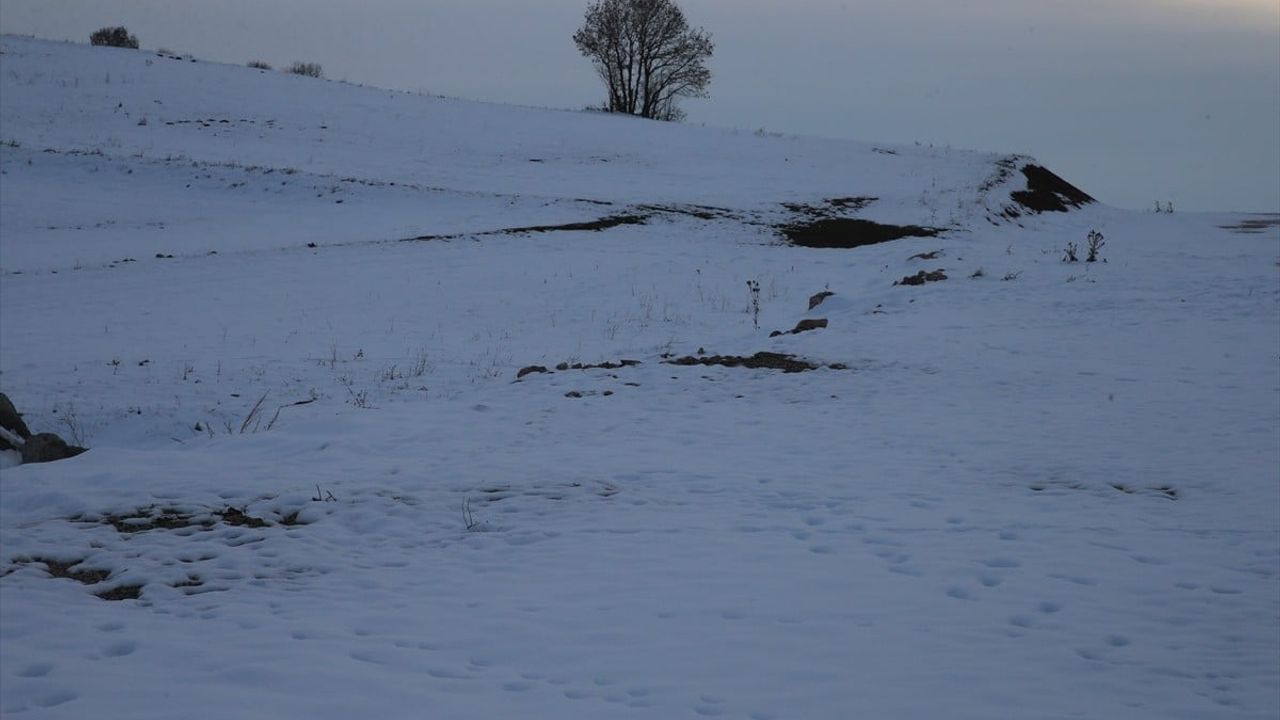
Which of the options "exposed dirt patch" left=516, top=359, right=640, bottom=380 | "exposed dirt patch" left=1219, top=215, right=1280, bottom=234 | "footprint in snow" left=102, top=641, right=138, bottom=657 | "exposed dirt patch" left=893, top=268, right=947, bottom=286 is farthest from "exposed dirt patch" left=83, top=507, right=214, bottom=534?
"exposed dirt patch" left=1219, top=215, right=1280, bottom=234

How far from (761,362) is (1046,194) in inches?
1171

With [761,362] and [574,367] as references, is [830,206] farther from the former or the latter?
[574,367]

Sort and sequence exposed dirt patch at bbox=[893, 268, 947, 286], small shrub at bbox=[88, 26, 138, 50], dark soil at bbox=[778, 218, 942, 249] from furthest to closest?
small shrub at bbox=[88, 26, 138, 50] < dark soil at bbox=[778, 218, 942, 249] < exposed dirt patch at bbox=[893, 268, 947, 286]

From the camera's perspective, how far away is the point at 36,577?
22.4 feet

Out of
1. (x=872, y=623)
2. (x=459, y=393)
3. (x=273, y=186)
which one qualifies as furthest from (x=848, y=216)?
(x=872, y=623)

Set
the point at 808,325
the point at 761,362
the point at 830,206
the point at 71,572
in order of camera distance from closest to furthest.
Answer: the point at 71,572
the point at 761,362
the point at 808,325
the point at 830,206

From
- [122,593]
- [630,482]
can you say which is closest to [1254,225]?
[630,482]

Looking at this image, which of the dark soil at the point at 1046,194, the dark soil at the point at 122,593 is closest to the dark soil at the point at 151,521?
the dark soil at the point at 122,593

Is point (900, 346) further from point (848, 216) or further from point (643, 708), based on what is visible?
point (848, 216)

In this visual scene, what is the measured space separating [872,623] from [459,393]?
307 inches

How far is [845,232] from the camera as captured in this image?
29391mm

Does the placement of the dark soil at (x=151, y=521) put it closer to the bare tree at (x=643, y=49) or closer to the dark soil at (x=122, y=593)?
the dark soil at (x=122, y=593)

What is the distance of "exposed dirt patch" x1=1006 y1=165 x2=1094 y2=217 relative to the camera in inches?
1427

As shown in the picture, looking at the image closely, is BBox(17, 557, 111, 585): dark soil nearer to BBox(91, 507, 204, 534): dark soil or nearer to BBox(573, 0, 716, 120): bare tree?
BBox(91, 507, 204, 534): dark soil
